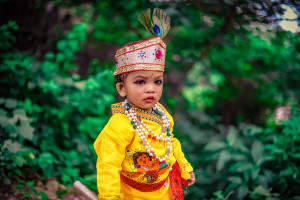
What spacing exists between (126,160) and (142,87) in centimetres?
47

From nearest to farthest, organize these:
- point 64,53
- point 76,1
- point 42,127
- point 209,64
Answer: point 42,127
point 64,53
point 76,1
point 209,64

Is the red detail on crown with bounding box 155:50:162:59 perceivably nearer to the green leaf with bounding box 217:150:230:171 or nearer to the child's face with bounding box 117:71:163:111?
the child's face with bounding box 117:71:163:111

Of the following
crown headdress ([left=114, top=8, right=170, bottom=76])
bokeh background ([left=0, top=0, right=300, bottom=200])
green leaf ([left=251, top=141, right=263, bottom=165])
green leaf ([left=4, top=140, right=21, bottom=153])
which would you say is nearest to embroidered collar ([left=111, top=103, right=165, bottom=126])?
crown headdress ([left=114, top=8, right=170, bottom=76])

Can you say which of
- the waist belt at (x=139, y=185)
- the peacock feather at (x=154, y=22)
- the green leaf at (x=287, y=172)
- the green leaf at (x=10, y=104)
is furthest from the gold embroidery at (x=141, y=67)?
the green leaf at (x=287, y=172)

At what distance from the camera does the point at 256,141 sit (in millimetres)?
3191

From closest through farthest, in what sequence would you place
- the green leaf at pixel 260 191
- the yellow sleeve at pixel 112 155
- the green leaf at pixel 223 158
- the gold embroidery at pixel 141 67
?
the yellow sleeve at pixel 112 155, the gold embroidery at pixel 141 67, the green leaf at pixel 260 191, the green leaf at pixel 223 158

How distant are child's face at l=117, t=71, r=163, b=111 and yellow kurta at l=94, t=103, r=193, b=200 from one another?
0.30 feet

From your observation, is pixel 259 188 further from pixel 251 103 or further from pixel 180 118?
pixel 251 103

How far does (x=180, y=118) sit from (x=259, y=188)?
1797 millimetres

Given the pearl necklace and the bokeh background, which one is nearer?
the pearl necklace

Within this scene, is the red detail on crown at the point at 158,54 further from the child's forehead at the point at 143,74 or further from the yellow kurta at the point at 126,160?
the yellow kurta at the point at 126,160

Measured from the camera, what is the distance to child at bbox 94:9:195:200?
5.78 feet

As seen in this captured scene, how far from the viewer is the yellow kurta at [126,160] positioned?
5.56ft

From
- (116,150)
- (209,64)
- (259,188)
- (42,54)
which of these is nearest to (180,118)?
(209,64)
